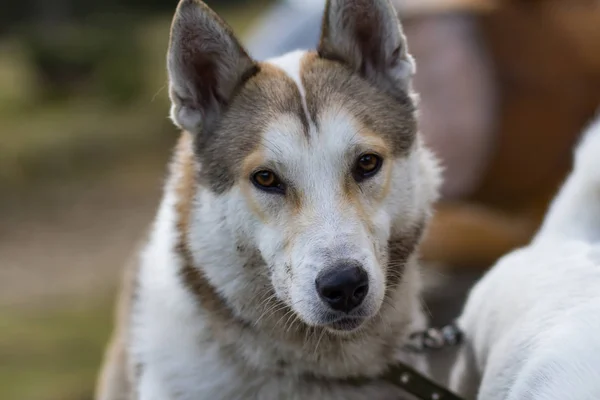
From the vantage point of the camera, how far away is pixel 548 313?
2229 millimetres

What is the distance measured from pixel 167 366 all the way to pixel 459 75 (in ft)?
13.1

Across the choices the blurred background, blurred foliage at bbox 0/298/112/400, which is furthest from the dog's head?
blurred foliage at bbox 0/298/112/400

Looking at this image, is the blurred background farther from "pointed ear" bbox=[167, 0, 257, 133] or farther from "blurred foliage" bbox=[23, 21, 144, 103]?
"blurred foliage" bbox=[23, 21, 144, 103]

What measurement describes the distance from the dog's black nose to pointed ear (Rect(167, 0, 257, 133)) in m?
0.76

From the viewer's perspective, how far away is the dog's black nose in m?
2.26

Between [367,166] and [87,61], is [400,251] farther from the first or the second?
[87,61]

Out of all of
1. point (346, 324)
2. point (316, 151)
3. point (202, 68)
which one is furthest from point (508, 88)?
point (346, 324)

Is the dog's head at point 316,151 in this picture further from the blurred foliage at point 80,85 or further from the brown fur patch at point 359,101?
the blurred foliage at point 80,85

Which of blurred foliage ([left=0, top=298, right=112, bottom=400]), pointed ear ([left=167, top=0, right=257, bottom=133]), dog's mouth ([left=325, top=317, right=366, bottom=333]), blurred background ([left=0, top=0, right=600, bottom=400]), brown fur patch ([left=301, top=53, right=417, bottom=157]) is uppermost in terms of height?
pointed ear ([left=167, top=0, right=257, bottom=133])

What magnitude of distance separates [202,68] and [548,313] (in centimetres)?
133

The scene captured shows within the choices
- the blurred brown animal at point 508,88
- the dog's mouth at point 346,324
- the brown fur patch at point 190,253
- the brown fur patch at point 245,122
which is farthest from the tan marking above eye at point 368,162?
the blurred brown animal at point 508,88

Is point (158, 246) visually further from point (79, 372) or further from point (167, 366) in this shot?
point (79, 372)

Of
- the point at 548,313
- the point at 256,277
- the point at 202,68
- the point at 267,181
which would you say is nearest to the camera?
the point at 548,313

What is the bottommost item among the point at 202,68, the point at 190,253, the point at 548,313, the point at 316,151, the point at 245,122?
the point at 548,313
